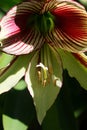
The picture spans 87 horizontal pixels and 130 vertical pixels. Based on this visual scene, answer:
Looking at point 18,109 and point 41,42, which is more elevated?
point 41,42

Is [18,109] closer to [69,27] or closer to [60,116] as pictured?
[60,116]

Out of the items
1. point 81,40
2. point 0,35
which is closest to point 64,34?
point 81,40

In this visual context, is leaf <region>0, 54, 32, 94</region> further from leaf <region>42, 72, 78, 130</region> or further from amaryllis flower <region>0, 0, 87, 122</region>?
leaf <region>42, 72, 78, 130</region>

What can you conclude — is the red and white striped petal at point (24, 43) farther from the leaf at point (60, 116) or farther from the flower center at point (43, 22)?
the leaf at point (60, 116)

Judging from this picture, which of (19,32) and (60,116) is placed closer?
(19,32)

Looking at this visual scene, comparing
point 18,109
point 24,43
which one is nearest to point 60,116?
point 18,109

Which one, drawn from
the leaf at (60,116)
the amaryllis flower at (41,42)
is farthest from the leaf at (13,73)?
the leaf at (60,116)

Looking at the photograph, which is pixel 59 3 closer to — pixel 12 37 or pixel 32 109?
pixel 12 37
